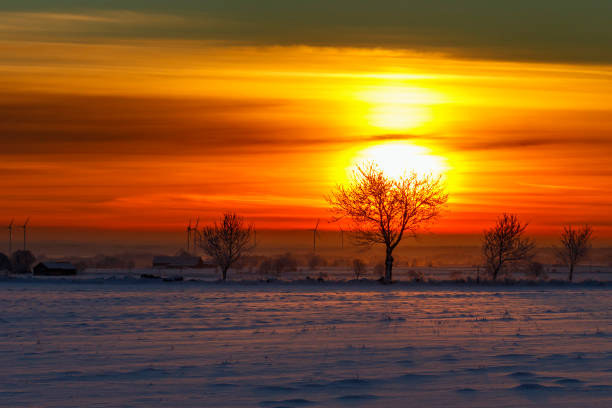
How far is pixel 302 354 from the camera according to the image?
62.7ft

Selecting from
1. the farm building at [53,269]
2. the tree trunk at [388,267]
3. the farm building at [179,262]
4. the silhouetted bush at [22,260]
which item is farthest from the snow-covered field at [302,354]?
the farm building at [179,262]

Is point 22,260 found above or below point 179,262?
below

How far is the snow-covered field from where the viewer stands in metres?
14.4

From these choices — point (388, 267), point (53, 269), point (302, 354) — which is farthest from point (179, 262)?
point (302, 354)

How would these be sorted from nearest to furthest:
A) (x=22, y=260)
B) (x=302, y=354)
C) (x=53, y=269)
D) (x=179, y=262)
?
(x=302, y=354), (x=53, y=269), (x=22, y=260), (x=179, y=262)

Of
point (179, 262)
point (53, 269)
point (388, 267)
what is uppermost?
point (388, 267)

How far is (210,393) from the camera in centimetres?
1461

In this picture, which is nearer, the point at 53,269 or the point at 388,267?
the point at 388,267

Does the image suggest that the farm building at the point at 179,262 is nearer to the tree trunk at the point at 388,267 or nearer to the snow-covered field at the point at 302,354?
the tree trunk at the point at 388,267

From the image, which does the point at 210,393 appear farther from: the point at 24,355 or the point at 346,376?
the point at 24,355

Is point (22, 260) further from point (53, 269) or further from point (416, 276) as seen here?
point (416, 276)

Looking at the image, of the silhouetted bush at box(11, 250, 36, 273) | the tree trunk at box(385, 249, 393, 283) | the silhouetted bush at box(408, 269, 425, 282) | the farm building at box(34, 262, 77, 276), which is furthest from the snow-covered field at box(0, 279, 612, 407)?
the silhouetted bush at box(11, 250, 36, 273)

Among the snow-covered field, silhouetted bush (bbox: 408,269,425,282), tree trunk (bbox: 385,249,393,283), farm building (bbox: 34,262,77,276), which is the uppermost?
tree trunk (bbox: 385,249,393,283)

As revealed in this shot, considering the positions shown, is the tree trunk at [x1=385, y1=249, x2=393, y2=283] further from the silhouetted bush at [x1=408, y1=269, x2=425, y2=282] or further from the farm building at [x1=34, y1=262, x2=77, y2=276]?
the farm building at [x1=34, y1=262, x2=77, y2=276]
